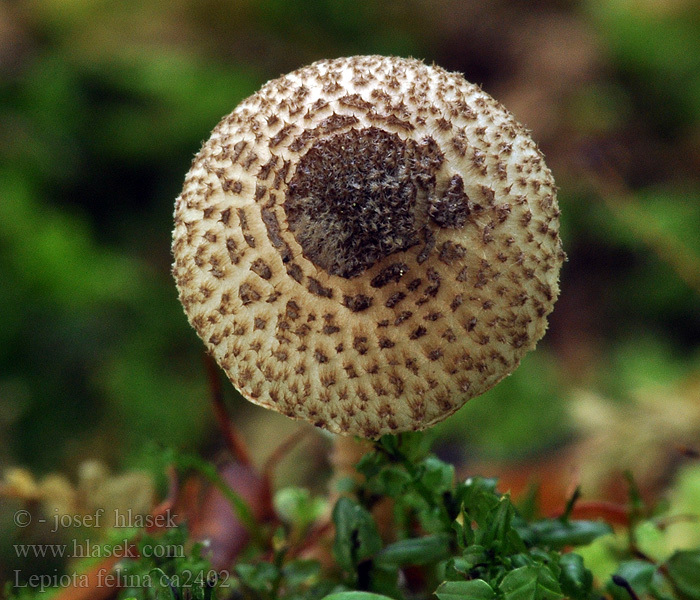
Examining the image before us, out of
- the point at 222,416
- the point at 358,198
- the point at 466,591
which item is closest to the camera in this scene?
the point at 466,591

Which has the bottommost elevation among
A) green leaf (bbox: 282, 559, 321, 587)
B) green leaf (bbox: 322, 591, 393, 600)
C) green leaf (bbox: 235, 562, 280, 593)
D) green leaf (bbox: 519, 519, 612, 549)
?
green leaf (bbox: 282, 559, 321, 587)

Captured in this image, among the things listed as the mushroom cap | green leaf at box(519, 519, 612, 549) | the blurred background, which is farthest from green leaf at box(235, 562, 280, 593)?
the blurred background

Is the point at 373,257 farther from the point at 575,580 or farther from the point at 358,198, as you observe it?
the point at 575,580

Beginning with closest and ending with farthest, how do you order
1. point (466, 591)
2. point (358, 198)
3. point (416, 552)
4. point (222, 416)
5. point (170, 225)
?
point (466, 591)
point (358, 198)
point (416, 552)
point (222, 416)
point (170, 225)

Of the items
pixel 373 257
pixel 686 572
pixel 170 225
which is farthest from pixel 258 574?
pixel 170 225

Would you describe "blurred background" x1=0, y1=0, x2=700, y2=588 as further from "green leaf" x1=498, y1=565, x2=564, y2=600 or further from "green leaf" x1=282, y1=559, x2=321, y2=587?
"green leaf" x1=498, y1=565, x2=564, y2=600

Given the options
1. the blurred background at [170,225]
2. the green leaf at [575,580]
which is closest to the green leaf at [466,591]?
the green leaf at [575,580]
